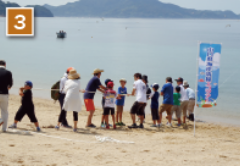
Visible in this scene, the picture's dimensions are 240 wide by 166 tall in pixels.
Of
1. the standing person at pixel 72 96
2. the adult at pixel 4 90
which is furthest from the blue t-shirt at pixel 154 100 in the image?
the adult at pixel 4 90

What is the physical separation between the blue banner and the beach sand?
104 centimetres

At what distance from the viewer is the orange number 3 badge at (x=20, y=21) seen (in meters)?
12.1

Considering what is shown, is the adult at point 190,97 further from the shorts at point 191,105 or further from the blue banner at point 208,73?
the blue banner at point 208,73

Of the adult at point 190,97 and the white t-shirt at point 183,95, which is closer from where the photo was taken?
the white t-shirt at point 183,95

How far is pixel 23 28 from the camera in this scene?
12195 mm

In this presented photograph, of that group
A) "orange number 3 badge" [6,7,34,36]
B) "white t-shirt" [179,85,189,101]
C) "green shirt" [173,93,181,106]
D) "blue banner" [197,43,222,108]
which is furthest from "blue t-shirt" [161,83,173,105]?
"orange number 3 badge" [6,7,34,36]

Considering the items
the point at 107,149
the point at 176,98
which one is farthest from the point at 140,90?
the point at 107,149

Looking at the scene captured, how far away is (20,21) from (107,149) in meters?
7.59

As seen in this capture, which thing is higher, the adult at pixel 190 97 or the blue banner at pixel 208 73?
the blue banner at pixel 208 73

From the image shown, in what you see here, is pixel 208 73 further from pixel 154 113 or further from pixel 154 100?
pixel 154 113

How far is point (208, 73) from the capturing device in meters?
8.32

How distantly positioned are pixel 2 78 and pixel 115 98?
2.97m

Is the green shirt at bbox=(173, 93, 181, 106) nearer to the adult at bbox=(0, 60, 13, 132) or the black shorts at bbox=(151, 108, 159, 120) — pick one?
the black shorts at bbox=(151, 108, 159, 120)

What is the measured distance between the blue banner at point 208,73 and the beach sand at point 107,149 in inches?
41.0
